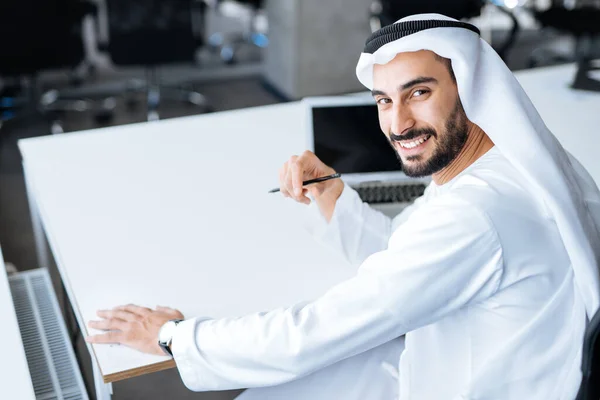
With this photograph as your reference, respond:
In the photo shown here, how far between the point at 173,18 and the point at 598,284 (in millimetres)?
3580

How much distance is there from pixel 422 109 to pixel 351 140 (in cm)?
65

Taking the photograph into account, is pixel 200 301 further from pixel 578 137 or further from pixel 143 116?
pixel 143 116

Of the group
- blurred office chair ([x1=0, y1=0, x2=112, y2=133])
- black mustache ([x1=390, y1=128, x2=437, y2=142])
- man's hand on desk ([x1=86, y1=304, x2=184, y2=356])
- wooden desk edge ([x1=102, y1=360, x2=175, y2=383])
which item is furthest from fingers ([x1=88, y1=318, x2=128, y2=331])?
blurred office chair ([x1=0, y1=0, x2=112, y2=133])

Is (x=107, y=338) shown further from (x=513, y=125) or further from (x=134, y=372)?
(x=513, y=125)

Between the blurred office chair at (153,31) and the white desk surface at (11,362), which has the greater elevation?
the blurred office chair at (153,31)

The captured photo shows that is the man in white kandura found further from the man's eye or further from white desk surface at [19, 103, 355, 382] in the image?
white desk surface at [19, 103, 355, 382]

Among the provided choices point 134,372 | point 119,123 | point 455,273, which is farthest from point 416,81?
point 119,123

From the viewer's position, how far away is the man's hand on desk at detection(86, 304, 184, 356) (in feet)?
4.78

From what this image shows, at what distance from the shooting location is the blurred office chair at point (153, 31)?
14.0ft

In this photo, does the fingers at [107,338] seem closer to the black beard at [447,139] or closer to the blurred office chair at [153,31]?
the black beard at [447,139]

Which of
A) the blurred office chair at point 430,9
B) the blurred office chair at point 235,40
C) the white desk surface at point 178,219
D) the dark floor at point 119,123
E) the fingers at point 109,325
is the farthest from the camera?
the blurred office chair at point 235,40

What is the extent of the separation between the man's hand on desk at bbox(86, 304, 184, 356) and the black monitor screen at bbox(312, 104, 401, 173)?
0.72 metres

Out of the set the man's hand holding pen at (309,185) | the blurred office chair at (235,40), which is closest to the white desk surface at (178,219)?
the man's hand holding pen at (309,185)

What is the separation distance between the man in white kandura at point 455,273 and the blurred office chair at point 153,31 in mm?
3088
